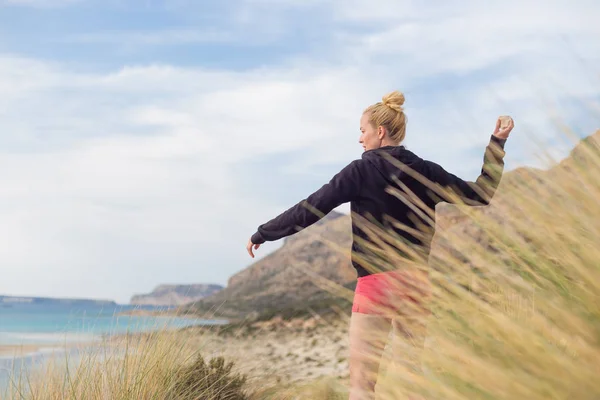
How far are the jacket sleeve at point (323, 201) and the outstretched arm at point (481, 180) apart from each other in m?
0.39

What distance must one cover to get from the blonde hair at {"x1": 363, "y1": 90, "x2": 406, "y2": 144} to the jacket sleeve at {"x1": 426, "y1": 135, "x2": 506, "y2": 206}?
0.22 metres

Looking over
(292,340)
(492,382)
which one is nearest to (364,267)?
(492,382)

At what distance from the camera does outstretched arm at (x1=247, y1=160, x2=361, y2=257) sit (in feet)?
10.6

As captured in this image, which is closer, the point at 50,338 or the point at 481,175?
the point at 481,175

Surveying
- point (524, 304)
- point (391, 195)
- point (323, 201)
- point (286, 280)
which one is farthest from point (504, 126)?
point (286, 280)

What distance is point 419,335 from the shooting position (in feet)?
10.1

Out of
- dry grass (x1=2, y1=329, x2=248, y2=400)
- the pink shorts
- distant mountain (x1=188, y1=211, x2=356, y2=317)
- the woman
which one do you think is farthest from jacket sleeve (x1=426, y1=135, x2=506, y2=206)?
distant mountain (x1=188, y1=211, x2=356, y2=317)

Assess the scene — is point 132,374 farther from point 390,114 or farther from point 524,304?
point 524,304

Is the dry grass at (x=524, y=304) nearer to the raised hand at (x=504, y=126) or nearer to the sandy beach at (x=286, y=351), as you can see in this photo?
the raised hand at (x=504, y=126)

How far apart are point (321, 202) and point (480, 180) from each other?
77cm

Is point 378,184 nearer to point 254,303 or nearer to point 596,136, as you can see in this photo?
point 596,136

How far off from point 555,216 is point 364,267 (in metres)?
0.84

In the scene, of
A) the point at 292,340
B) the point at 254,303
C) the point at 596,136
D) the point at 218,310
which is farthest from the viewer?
the point at 254,303

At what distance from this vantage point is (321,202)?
3256mm
